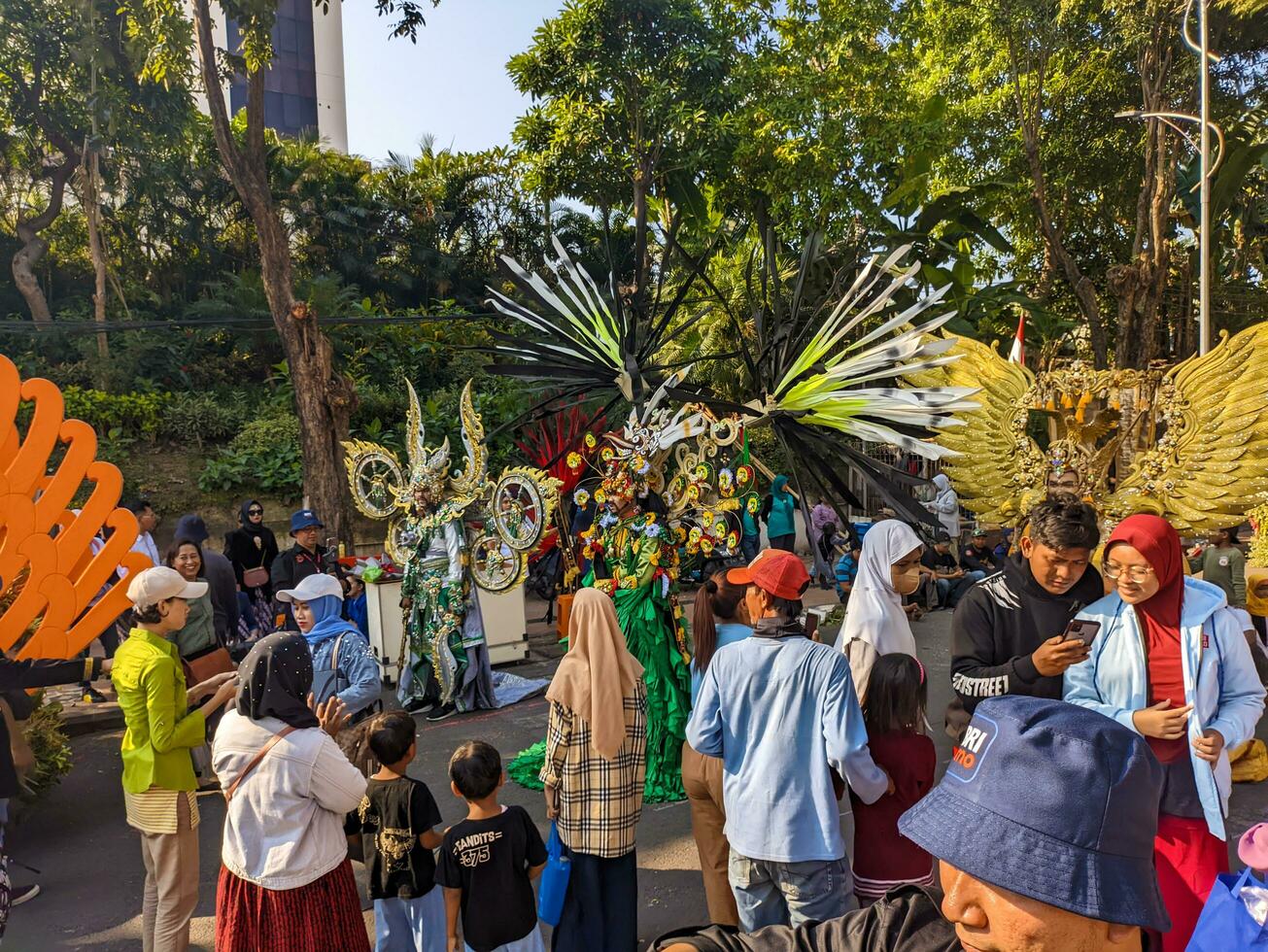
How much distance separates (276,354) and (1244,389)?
1650 centimetres

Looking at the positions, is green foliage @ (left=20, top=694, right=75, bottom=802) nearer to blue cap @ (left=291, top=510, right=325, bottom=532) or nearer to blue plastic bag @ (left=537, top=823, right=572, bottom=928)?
blue cap @ (left=291, top=510, right=325, bottom=532)

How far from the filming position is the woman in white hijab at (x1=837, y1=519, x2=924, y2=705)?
3816 millimetres

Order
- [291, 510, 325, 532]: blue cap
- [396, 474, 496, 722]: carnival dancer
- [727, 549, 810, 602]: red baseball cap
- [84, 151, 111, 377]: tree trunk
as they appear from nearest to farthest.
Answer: [727, 549, 810, 602]: red baseball cap
[396, 474, 496, 722]: carnival dancer
[291, 510, 325, 532]: blue cap
[84, 151, 111, 377]: tree trunk

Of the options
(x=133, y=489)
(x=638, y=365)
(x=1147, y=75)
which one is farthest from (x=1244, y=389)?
(x=133, y=489)

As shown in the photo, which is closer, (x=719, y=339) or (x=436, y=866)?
(x=436, y=866)

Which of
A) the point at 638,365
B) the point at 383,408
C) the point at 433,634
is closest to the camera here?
the point at 638,365

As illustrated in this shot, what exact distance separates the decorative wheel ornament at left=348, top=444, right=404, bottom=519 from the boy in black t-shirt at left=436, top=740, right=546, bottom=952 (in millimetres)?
4573

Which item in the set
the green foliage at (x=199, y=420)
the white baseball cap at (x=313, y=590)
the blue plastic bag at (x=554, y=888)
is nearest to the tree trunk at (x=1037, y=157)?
the green foliage at (x=199, y=420)

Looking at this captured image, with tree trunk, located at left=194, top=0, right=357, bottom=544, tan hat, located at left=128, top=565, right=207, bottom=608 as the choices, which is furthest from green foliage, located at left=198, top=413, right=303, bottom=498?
tan hat, located at left=128, top=565, right=207, bottom=608

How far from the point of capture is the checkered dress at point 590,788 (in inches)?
134

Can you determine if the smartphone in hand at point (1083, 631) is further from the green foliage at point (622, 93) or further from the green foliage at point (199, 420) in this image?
the green foliage at point (199, 420)

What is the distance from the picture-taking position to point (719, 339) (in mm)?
15211

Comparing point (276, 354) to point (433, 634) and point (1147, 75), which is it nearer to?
point (433, 634)

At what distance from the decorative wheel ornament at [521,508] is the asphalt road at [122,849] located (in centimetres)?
145
